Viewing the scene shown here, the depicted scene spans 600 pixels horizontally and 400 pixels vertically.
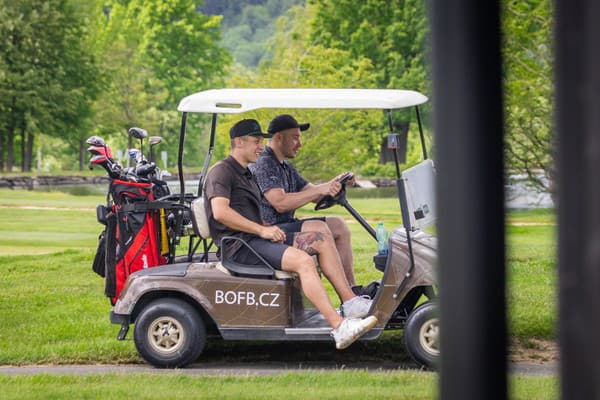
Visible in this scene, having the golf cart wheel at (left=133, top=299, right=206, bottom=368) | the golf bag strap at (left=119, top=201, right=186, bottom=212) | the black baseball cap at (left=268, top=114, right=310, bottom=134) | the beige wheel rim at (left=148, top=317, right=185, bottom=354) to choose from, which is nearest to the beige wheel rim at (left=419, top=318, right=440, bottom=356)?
the golf cart wheel at (left=133, top=299, right=206, bottom=368)

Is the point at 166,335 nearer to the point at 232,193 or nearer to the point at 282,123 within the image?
the point at 232,193

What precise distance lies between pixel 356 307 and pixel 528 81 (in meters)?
10.5

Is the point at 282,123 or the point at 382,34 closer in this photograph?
the point at 282,123

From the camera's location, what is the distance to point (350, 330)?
233 inches

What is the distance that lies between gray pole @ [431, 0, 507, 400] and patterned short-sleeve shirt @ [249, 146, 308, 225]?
5265 mm

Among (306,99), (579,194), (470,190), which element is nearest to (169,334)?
(306,99)

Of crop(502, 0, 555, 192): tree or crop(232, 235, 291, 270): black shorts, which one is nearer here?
crop(232, 235, 291, 270): black shorts

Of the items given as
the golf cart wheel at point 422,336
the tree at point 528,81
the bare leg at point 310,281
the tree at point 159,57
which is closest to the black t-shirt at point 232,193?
the bare leg at point 310,281

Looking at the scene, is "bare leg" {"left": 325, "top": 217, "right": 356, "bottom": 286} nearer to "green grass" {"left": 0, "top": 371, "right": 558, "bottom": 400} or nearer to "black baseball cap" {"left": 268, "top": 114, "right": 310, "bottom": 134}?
"black baseball cap" {"left": 268, "top": 114, "right": 310, "bottom": 134}

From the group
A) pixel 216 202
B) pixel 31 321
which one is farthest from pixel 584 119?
pixel 31 321

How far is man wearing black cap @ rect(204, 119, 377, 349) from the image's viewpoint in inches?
235

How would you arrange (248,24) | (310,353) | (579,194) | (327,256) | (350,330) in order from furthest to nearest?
(248,24), (310,353), (327,256), (350,330), (579,194)

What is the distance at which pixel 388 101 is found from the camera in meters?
6.22

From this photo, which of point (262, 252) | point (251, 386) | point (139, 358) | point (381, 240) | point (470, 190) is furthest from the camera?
point (139, 358)
